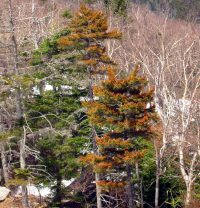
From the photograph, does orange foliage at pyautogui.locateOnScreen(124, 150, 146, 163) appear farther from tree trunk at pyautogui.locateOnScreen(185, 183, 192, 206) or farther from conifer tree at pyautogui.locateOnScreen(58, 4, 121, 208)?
tree trunk at pyautogui.locateOnScreen(185, 183, 192, 206)

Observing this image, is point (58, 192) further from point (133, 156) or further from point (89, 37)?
point (89, 37)

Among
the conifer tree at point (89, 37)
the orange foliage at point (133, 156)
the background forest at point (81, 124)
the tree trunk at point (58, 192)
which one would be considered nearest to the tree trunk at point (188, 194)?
the background forest at point (81, 124)

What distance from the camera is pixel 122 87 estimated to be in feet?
57.4

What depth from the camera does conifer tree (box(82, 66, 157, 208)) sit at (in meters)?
17.3

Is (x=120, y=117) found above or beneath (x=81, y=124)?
above

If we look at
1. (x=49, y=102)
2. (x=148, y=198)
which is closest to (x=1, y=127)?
(x=49, y=102)

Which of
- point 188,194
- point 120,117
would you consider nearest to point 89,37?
point 120,117

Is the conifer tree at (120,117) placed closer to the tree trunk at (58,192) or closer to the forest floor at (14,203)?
the tree trunk at (58,192)

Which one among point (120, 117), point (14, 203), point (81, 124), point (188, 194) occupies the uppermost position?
point (120, 117)

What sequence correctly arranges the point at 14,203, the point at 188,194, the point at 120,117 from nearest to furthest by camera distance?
the point at 120,117 < the point at 188,194 < the point at 14,203

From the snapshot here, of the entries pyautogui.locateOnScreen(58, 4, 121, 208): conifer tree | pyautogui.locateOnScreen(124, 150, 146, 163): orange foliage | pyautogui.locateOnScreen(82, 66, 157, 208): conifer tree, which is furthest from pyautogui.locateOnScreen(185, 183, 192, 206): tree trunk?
pyautogui.locateOnScreen(58, 4, 121, 208): conifer tree

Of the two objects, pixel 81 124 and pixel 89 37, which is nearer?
A: pixel 89 37

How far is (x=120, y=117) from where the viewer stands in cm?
1756

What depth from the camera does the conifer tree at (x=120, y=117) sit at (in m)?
17.3
